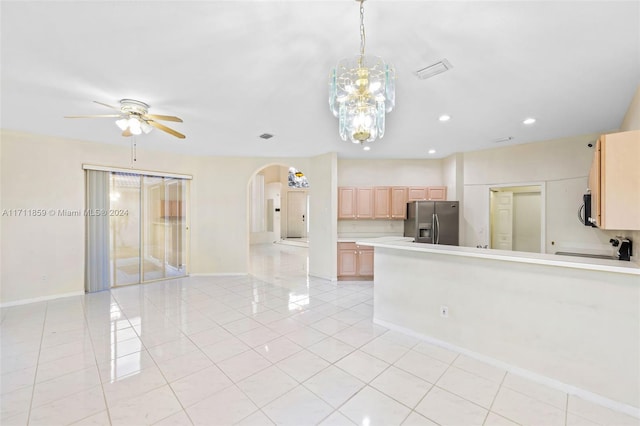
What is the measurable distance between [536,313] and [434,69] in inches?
91.0

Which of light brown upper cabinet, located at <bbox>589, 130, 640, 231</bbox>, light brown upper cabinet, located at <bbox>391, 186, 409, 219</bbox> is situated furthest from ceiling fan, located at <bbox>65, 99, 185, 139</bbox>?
light brown upper cabinet, located at <bbox>391, 186, 409, 219</bbox>

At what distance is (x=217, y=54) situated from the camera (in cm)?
211

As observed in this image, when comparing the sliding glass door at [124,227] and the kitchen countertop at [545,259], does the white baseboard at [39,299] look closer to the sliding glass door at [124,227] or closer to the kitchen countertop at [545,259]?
the sliding glass door at [124,227]

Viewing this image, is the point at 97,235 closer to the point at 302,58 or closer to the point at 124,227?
the point at 124,227

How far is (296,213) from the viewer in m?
12.9

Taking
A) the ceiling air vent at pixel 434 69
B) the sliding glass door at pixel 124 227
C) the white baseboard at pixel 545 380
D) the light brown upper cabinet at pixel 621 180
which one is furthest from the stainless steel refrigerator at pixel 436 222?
the sliding glass door at pixel 124 227

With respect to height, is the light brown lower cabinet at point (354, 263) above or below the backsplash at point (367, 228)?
below

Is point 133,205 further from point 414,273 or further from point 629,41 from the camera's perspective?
point 629,41

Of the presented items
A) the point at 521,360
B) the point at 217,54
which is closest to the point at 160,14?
the point at 217,54

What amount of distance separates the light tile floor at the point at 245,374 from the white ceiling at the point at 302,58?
2.68m

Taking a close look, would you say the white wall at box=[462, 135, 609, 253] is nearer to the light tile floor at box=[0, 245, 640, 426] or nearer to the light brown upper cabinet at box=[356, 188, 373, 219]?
the light brown upper cabinet at box=[356, 188, 373, 219]

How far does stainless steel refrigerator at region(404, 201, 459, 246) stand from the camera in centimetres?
517

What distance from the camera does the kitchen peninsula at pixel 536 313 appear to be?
6.45ft

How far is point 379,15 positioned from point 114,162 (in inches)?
208
